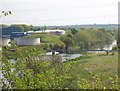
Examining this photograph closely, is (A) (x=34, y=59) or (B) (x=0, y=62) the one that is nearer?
(B) (x=0, y=62)

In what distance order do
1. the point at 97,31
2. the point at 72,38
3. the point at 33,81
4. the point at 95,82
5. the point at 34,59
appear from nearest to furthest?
1. the point at 95,82
2. the point at 33,81
3. the point at 34,59
4. the point at 72,38
5. the point at 97,31

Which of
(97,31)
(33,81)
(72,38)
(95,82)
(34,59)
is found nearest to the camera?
(95,82)

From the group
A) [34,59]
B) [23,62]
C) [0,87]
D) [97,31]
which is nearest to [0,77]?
[0,87]

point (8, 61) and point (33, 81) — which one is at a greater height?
point (8, 61)

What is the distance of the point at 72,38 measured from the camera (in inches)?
1240

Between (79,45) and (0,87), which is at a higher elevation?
(0,87)

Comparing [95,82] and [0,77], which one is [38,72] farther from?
[95,82]

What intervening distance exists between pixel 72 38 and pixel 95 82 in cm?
2945

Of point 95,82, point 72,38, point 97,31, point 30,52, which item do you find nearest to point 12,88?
point 30,52

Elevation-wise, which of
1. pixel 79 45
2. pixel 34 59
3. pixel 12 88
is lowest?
pixel 79 45

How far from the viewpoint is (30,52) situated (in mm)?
2781

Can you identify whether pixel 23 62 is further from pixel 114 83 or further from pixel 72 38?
pixel 72 38

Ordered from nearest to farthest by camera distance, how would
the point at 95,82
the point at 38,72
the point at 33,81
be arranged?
the point at 95,82
the point at 33,81
the point at 38,72

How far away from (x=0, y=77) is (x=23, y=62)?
0.24 meters
